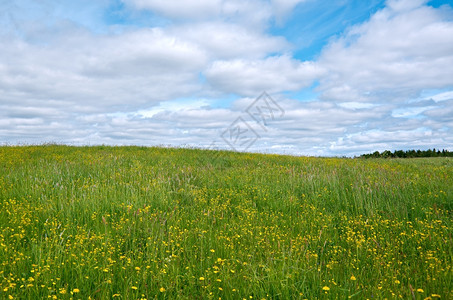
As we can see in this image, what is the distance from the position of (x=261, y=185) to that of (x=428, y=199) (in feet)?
12.0

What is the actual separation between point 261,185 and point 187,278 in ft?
14.7

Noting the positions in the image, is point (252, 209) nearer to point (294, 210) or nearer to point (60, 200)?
point (294, 210)

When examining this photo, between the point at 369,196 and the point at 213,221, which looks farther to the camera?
the point at 369,196

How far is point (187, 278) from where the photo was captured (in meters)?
3.36

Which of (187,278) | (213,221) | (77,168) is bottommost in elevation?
(187,278)

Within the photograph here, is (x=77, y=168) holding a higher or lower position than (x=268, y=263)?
higher

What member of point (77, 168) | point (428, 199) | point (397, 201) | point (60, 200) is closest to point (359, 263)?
point (397, 201)

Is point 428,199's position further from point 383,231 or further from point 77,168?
point 77,168

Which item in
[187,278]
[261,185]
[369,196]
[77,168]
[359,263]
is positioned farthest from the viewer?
[77,168]

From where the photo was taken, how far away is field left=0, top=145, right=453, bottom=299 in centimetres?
312

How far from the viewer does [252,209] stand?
19.2ft

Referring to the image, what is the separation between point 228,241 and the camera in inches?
171

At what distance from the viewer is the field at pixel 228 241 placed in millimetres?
3121

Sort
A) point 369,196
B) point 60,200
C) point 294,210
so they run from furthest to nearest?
point 369,196, point 294,210, point 60,200
